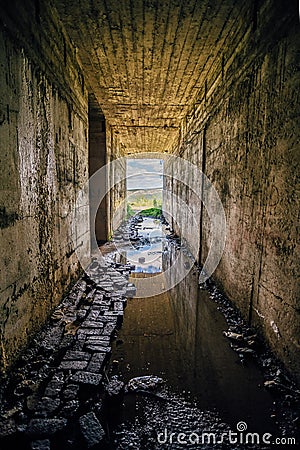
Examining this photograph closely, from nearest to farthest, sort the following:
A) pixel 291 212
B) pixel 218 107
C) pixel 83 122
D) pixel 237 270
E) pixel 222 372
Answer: pixel 291 212, pixel 222 372, pixel 237 270, pixel 218 107, pixel 83 122

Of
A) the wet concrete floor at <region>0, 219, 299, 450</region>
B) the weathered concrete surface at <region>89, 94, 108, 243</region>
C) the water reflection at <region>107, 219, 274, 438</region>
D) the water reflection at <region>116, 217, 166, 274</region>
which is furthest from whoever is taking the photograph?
the weathered concrete surface at <region>89, 94, 108, 243</region>

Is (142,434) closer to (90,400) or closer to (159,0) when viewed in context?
(90,400)

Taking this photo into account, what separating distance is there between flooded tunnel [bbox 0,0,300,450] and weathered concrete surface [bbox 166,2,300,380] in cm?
2

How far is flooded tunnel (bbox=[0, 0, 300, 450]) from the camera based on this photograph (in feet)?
7.22

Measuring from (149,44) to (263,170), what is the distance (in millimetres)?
2871

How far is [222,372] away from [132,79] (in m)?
5.44

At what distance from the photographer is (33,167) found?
3057mm

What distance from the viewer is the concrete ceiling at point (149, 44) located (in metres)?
3.57

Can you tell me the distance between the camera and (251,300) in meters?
3.41

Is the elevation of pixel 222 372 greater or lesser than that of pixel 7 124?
lesser

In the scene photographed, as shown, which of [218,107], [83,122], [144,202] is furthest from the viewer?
[144,202]

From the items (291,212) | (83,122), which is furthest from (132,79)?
(291,212)

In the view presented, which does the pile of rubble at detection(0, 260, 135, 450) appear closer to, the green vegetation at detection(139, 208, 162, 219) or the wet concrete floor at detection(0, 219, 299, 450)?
the wet concrete floor at detection(0, 219, 299, 450)

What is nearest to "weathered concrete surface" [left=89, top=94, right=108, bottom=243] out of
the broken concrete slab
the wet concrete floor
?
the wet concrete floor
